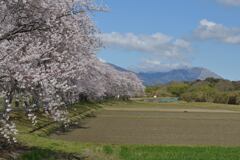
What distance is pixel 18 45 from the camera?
16.9 meters

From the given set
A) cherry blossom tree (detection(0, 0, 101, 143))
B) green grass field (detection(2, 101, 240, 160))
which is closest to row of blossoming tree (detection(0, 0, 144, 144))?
cherry blossom tree (detection(0, 0, 101, 143))

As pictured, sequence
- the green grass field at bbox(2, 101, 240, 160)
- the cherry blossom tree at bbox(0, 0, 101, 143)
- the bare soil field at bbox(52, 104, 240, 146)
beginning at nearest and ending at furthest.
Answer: the cherry blossom tree at bbox(0, 0, 101, 143) < the green grass field at bbox(2, 101, 240, 160) < the bare soil field at bbox(52, 104, 240, 146)

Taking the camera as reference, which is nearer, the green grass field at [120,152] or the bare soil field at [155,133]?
the green grass field at [120,152]

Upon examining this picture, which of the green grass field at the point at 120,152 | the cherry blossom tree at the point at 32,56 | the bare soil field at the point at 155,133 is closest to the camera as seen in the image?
the cherry blossom tree at the point at 32,56

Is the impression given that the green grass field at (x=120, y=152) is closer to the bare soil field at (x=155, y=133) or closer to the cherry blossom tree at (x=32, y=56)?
the cherry blossom tree at (x=32, y=56)

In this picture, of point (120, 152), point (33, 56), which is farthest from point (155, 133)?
point (33, 56)

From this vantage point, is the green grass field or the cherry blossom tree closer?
the cherry blossom tree

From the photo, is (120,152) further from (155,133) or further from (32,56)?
(155,133)

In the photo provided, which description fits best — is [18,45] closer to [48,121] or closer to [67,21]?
[67,21]

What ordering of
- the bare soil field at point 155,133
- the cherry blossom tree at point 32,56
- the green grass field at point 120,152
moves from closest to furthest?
the cherry blossom tree at point 32,56 < the green grass field at point 120,152 < the bare soil field at point 155,133

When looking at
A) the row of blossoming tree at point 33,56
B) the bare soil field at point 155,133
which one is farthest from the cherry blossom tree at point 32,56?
the bare soil field at point 155,133

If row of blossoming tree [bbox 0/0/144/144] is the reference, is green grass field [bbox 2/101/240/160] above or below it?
below

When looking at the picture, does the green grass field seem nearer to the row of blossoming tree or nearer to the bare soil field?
the row of blossoming tree

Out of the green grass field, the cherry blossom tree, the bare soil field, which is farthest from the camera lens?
the bare soil field
